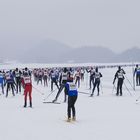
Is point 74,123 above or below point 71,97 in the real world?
below

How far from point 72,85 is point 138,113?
3.58 m

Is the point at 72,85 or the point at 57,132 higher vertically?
the point at 72,85

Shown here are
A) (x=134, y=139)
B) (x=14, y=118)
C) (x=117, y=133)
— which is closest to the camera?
(x=134, y=139)

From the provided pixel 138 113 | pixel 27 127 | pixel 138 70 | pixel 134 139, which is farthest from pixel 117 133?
pixel 138 70

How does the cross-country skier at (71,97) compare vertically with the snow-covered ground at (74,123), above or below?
above

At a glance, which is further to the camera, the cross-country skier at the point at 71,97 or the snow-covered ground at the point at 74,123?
the cross-country skier at the point at 71,97

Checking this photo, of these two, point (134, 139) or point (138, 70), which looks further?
point (138, 70)

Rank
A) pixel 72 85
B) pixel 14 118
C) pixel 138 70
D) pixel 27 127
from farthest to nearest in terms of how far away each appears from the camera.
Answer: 1. pixel 138 70
2. pixel 14 118
3. pixel 72 85
4. pixel 27 127

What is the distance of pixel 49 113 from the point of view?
16422 millimetres

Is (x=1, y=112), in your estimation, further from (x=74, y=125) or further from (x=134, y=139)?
(x=134, y=139)

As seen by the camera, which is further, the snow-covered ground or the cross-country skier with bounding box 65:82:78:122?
the cross-country skier with bounding box 65:82:78:122

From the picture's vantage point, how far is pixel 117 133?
37.6 feet

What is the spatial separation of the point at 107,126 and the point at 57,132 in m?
1.87

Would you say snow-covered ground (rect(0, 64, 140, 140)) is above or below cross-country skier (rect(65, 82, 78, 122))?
below
